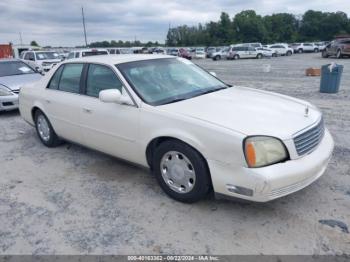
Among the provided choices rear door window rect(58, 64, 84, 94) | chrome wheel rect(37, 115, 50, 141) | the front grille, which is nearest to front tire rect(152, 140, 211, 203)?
the front grille

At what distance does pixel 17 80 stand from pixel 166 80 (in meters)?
5.92

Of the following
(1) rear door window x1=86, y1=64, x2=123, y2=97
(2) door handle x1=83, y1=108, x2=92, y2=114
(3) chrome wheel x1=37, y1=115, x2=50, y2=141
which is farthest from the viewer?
Result: (3) chrome wheel x1=37, y1=115, x2=50, y2=141

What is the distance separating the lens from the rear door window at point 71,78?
435 cm

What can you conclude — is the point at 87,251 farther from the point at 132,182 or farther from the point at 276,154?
the point at 276,154

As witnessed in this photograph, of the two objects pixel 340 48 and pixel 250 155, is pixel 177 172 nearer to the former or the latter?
pixel 250 155

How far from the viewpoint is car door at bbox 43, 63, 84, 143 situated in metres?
4.30

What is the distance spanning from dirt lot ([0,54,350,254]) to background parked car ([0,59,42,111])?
3761mm

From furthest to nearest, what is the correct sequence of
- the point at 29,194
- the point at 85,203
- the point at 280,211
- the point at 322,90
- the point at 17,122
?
the point at 322,90 → the point at 17,122 → the point at 29,194 → the point at 85,203 → the point at 280,211

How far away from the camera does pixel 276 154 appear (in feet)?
9.07

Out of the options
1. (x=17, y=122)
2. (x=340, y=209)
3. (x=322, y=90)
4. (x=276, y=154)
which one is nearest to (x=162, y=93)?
(x=276, y=154)

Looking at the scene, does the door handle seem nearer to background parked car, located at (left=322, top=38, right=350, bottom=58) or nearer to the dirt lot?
the dirt lot

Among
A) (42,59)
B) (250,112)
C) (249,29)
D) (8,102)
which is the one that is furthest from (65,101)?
(249,29)

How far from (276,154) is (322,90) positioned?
801 cm

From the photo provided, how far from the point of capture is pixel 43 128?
17.2 ft
